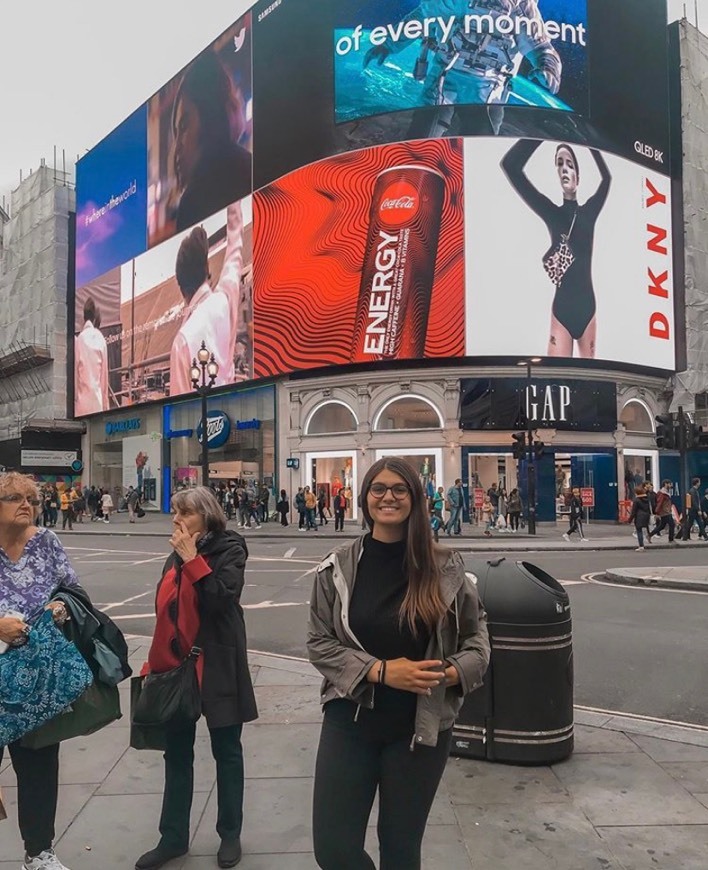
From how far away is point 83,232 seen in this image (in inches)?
2147

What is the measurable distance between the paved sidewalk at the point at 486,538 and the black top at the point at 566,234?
32.2 ft

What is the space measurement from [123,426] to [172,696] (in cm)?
5010

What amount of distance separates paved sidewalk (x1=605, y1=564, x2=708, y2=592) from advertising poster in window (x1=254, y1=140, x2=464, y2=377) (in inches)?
775

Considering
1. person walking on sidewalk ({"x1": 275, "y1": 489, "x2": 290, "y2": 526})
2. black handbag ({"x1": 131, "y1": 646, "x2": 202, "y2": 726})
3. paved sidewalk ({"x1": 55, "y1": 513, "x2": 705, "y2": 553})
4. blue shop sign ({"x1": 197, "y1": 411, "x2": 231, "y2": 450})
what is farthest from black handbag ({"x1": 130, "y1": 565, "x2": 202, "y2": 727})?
blue shop sign ({"x1": 197, "y1": 411, "x2": 231, "y2": 450})

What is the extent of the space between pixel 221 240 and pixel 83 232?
19.3 m

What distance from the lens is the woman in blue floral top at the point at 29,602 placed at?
3197mm

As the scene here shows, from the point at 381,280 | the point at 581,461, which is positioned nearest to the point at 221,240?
the point at 381,280

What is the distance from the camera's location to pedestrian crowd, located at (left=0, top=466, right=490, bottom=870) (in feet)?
8.30

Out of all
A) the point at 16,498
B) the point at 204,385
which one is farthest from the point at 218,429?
the point at 16,498

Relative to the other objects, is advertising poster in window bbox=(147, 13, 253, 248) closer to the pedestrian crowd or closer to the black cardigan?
the black cardigan

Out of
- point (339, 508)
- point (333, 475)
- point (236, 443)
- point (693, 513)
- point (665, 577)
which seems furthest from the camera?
point (236, 443)

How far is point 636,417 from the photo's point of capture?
35781 mm

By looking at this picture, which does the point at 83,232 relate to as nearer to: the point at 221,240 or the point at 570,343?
the point at 221,240

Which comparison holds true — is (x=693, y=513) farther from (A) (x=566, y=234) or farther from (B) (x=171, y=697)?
(B) (x=171, y=697)
